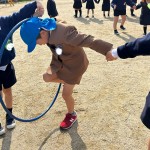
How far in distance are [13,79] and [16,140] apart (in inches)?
37.9

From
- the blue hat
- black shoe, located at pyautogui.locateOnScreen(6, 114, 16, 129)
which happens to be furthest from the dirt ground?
the blue hat

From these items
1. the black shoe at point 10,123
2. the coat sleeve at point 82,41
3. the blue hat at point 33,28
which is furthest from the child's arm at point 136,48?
the black shoe at point 10,123

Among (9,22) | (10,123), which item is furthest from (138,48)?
(10,123)

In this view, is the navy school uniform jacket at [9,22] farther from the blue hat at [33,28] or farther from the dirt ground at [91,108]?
the dirt ground at [91,108]

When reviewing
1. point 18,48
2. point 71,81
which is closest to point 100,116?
point 71,81

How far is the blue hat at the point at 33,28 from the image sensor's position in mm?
3441

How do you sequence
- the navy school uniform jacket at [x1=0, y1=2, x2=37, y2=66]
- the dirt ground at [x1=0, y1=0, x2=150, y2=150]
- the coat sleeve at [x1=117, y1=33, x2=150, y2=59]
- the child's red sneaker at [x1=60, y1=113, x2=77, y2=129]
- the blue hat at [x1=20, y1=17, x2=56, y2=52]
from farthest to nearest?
the child's red sneaker at [x1=60, y1=113, x2=77, y2=129] → the dirt ground at [x1=0, y1=0, x2=150, y2=150] → the navy school uniform jacket at [x1=0, y1=2, x2=37, y2=66] → the blue hat at [x1=20, y1=17, x2=56, y2=52] → the coat sleeve at [x1=117, y1=33, x2=150, y2=59]

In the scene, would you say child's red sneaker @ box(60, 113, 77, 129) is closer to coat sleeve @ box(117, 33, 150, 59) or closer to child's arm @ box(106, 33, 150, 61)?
child's arm @ box(106, 33, 150, 61)

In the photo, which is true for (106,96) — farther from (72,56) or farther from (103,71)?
(72,56)

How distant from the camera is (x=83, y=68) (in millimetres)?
4105

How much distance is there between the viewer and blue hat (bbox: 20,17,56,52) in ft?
11.3

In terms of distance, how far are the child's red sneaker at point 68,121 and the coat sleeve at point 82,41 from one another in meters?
1.52

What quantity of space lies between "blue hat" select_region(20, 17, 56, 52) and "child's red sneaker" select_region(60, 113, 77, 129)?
1554 millimetres

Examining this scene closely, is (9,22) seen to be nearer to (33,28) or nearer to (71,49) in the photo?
(33,28)
